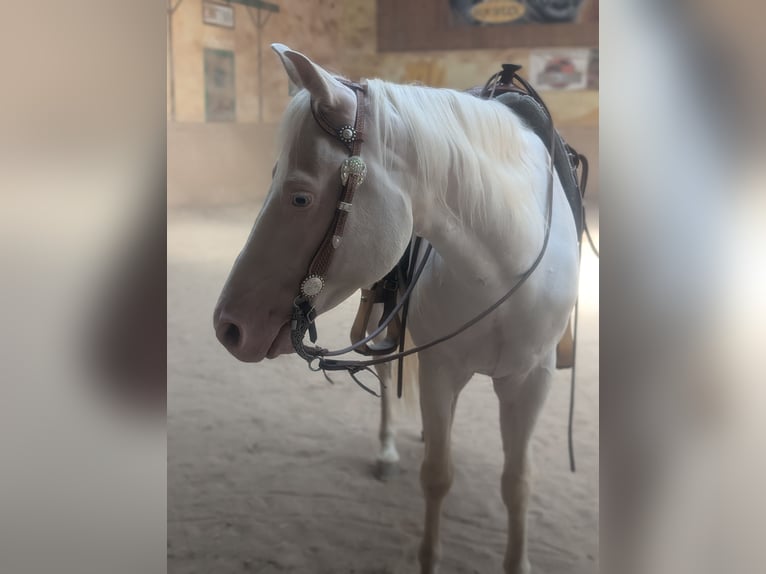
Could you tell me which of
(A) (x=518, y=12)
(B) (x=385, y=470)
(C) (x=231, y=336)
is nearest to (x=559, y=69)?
(A) (x=518, y=12)

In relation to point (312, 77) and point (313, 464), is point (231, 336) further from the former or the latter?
point (313, 464)

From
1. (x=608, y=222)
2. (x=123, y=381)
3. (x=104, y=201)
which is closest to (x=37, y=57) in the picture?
(x=104, y=201)

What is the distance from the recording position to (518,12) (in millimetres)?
1115

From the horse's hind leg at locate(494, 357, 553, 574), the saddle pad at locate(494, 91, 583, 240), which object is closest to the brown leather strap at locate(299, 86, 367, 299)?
the saddle pad at locate(494, 91, 583, 240)

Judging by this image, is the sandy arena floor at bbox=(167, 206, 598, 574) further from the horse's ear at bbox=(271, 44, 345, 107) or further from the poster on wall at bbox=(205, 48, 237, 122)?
the horse's ear at bbox=(271, 44, 345, 107)

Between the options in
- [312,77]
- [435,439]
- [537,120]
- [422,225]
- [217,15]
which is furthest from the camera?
[217,15]

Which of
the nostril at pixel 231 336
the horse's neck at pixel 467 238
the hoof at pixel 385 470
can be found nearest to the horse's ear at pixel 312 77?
the horse's neck at pixel 467 238

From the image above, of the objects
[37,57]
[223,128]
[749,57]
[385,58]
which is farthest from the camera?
[223,128]

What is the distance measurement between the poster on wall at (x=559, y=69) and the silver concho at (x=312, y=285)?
2.23ft

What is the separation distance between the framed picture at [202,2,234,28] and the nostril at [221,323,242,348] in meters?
0.72

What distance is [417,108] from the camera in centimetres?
73

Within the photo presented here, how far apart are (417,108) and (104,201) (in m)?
0.34

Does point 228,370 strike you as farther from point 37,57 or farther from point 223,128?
point 37,57

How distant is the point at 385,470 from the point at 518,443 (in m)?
0.43
